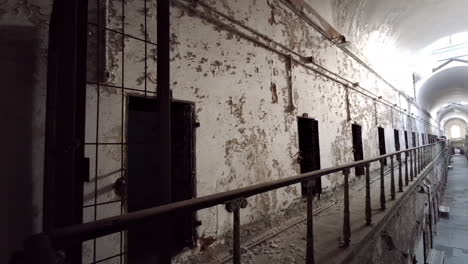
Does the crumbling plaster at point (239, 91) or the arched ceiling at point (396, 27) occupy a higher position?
the arched ceiling at point (396, 27)

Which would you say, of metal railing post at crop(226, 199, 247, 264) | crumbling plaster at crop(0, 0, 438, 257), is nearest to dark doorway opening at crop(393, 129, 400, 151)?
crumbling plaster at crop(0, 0, 438, 257)

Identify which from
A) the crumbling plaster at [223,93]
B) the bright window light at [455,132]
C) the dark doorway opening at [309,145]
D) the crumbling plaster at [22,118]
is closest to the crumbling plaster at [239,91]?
the crumbling plaster at [223,93]

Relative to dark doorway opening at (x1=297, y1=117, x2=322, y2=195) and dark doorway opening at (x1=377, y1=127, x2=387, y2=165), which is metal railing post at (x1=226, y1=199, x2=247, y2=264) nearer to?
dark doorway opening at (x1=297, y1=117, x2=322, y2=195)

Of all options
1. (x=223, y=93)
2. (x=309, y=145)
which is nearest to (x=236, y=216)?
(x=223, y=93)

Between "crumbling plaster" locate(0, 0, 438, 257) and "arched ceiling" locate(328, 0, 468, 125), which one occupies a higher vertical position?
"arched ceiling" locate(328, 0, 468, 125)

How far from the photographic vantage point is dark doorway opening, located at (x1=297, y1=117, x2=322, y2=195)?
4824mm

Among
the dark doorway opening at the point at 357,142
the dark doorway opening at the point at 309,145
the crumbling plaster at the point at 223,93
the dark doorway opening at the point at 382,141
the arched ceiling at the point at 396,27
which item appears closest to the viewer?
the crumbling plaster at the point at 223,93

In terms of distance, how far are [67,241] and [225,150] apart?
7.27 ft

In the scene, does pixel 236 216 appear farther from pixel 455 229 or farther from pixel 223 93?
pixel 455 229

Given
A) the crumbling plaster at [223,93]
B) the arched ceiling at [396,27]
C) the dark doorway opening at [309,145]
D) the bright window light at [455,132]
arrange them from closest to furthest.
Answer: the crumbling plaster at [223,93], the dark doorway opening at [309,145], the arched ceiling at [396,27], the bright window light at [455,132]

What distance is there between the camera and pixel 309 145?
486 centimetres

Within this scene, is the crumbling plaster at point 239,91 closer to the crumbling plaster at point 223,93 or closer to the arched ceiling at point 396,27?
the crumbling plaster at point 223,93

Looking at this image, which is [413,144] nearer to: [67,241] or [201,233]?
[201,233]

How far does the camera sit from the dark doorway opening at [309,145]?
482 cm
